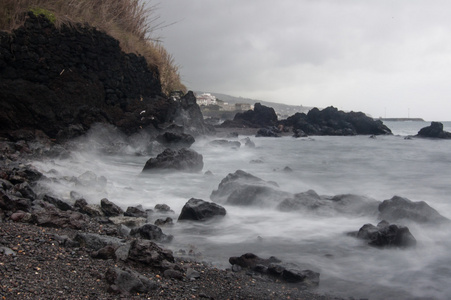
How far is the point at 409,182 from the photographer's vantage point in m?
11.1

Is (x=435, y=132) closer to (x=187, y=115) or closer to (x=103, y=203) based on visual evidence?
(x=187, y=115)

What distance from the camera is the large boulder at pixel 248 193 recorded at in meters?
6.74

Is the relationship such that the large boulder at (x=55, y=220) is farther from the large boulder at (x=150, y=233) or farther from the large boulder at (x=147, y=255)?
the large boulder at (x=147, y=255)

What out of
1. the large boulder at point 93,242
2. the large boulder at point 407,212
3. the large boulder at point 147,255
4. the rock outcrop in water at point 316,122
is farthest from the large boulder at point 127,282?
the rock outcrop in water at point 316,122

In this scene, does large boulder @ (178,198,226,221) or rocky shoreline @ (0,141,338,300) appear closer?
rocky shoreline @ (0,141,338,300)

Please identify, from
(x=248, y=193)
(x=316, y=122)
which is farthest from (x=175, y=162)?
(x=316, y=122)

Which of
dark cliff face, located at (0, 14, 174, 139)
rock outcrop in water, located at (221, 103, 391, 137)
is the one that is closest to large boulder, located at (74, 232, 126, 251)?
dark cliff face, located at (0, 14, 174, 139)

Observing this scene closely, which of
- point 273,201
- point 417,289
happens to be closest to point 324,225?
point 273,201

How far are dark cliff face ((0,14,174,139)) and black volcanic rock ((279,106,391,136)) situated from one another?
24.7m

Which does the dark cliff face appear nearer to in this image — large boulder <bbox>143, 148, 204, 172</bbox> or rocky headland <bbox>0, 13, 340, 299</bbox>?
rocky headland <bbox>0, 13, 340, 299</bbox>

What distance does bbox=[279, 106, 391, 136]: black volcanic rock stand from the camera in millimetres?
36531

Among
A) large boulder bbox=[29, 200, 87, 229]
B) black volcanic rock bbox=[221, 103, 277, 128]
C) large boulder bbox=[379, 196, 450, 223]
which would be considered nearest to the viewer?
large boulder bbox=[29, 200, 87, 229]

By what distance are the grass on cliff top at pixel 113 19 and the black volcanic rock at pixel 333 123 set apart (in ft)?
68.1

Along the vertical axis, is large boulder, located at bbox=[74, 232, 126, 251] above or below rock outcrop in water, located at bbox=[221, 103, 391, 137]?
below
